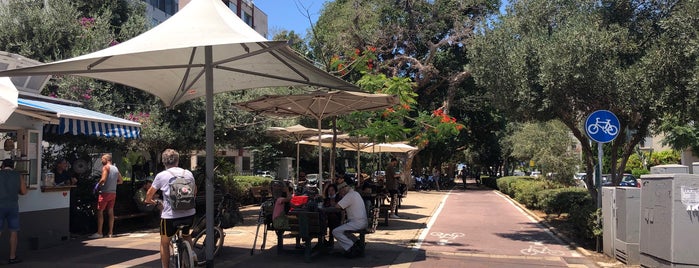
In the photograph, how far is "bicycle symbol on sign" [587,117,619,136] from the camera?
9.28 m

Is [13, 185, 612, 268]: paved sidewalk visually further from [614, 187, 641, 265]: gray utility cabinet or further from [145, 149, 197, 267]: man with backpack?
[614, 187, 641, 265]: gray utility cabinet

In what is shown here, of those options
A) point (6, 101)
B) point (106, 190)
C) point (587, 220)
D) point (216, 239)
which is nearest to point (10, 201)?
point (6, 101)

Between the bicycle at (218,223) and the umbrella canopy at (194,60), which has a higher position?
the umbrella canopy at (194,60)

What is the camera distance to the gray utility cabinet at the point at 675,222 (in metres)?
6.86

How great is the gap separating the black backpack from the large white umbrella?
0.42m

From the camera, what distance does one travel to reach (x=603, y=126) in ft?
30.6

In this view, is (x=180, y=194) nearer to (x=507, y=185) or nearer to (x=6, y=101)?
(x=6, y=101)

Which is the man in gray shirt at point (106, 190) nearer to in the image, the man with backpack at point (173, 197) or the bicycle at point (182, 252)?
the man with backpack at point (173, 197)

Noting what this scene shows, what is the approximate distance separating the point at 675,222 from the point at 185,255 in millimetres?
6153

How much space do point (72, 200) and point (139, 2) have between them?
306 inches

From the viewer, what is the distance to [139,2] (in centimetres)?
1653

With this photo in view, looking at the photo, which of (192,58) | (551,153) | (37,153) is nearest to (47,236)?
(37,153)

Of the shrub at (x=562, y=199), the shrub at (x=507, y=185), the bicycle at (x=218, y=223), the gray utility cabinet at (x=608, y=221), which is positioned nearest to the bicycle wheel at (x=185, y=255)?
the bicycle at (x=218, y=223)

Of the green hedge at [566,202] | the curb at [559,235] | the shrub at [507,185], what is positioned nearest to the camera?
the curb at [559,235]
